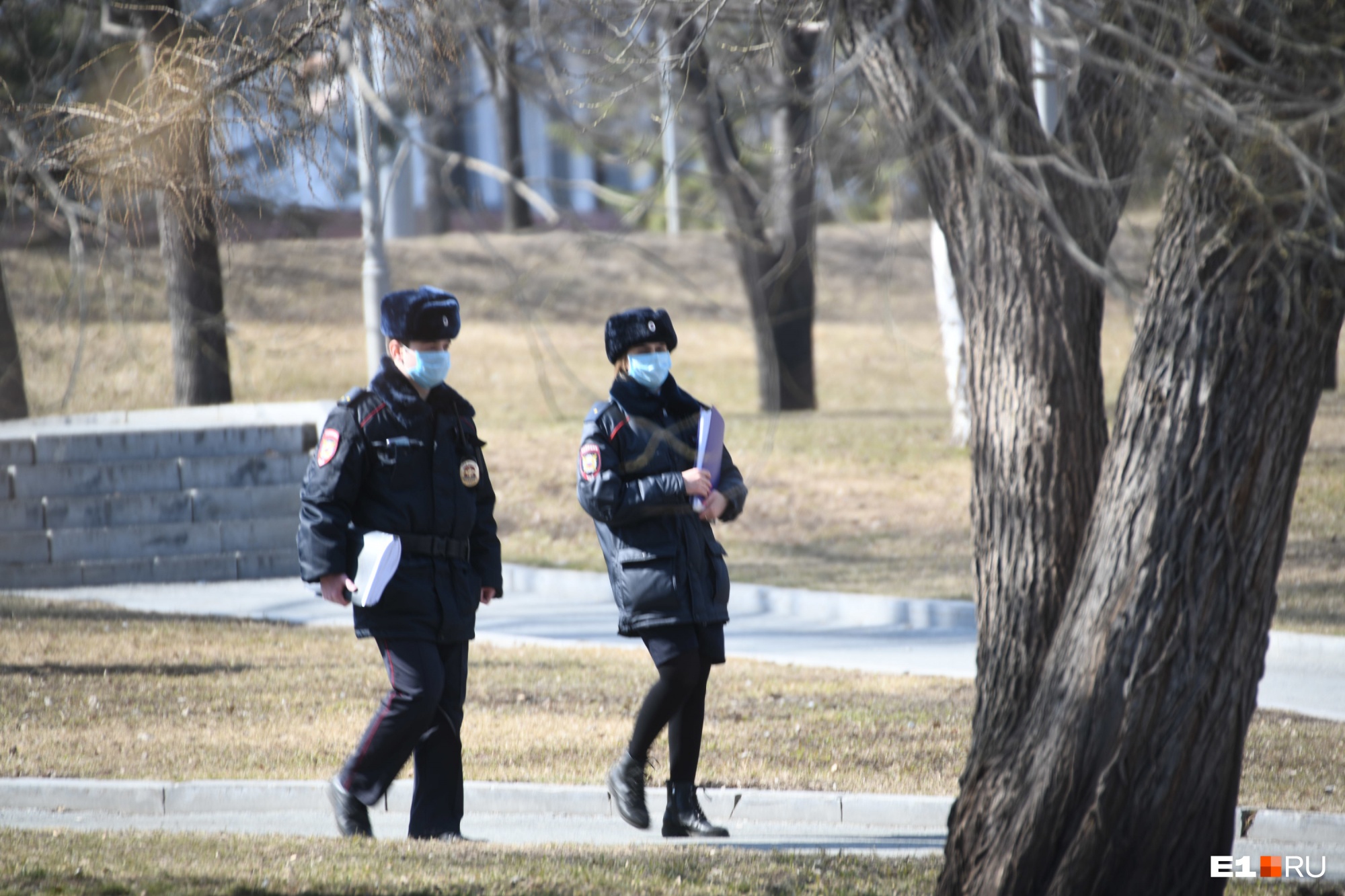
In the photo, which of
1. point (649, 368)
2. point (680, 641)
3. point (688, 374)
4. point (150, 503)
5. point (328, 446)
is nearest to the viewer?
point (328, 446)

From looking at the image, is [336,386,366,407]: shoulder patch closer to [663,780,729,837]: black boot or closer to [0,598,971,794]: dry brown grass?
[663,780,729,837]: black boot

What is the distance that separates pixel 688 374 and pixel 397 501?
63.4 ft

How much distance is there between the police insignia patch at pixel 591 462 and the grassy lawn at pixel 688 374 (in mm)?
561

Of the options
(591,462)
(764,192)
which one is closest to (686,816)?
(591,462)

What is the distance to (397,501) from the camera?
4848 millimetres

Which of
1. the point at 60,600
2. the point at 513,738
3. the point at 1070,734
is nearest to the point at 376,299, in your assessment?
the point at 60,600

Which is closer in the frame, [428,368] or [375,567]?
[375,567]

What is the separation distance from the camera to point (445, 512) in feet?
16.1

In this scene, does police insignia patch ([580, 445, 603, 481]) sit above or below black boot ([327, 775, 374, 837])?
above

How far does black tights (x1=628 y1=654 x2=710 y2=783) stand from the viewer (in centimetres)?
505

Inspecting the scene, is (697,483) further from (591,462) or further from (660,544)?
(591,462)

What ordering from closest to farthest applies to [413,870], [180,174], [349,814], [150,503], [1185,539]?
[1185,539] → [413,870] → [180,174] → [349,814] → [150,503]

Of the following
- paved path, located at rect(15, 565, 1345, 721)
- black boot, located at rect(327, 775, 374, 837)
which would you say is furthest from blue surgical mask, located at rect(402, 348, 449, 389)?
paved path, located at rect(15, 565, 1345, 721)

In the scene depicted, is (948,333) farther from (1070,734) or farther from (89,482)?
(1070,734)
